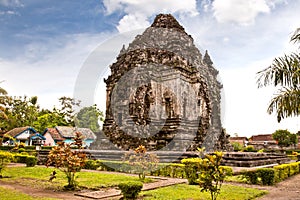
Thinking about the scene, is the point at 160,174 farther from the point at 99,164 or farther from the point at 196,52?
the point at 196,52

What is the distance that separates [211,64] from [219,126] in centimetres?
762

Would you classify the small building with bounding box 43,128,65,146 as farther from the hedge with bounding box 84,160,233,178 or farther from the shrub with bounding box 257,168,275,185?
the shrub with bounding box 257,168,275,185

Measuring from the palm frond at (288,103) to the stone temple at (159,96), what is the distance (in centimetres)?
1042

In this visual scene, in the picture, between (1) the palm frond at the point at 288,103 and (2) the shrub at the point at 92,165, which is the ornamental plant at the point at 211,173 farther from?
(2) the shrub at the point at 92,165

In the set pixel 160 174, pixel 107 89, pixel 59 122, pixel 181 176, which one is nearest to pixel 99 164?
pixel 160 174

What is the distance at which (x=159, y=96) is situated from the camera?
21.4 meters

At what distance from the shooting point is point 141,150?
11.6 metres

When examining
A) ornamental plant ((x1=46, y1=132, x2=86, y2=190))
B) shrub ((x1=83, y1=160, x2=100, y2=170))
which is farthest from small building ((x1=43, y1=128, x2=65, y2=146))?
ornamental plant ((x1=46, y1=132, x2=86, y2=190))

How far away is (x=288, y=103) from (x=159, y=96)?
13477 mm

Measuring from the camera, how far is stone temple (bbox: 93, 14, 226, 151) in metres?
19.6

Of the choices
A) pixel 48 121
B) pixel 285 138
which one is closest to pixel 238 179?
pixel 48 121

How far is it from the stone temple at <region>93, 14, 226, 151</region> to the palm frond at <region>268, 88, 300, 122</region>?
10.4 meters

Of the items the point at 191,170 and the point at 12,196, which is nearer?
the point at 12,196

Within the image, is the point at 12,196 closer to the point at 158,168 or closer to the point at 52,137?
the point at 158,168
